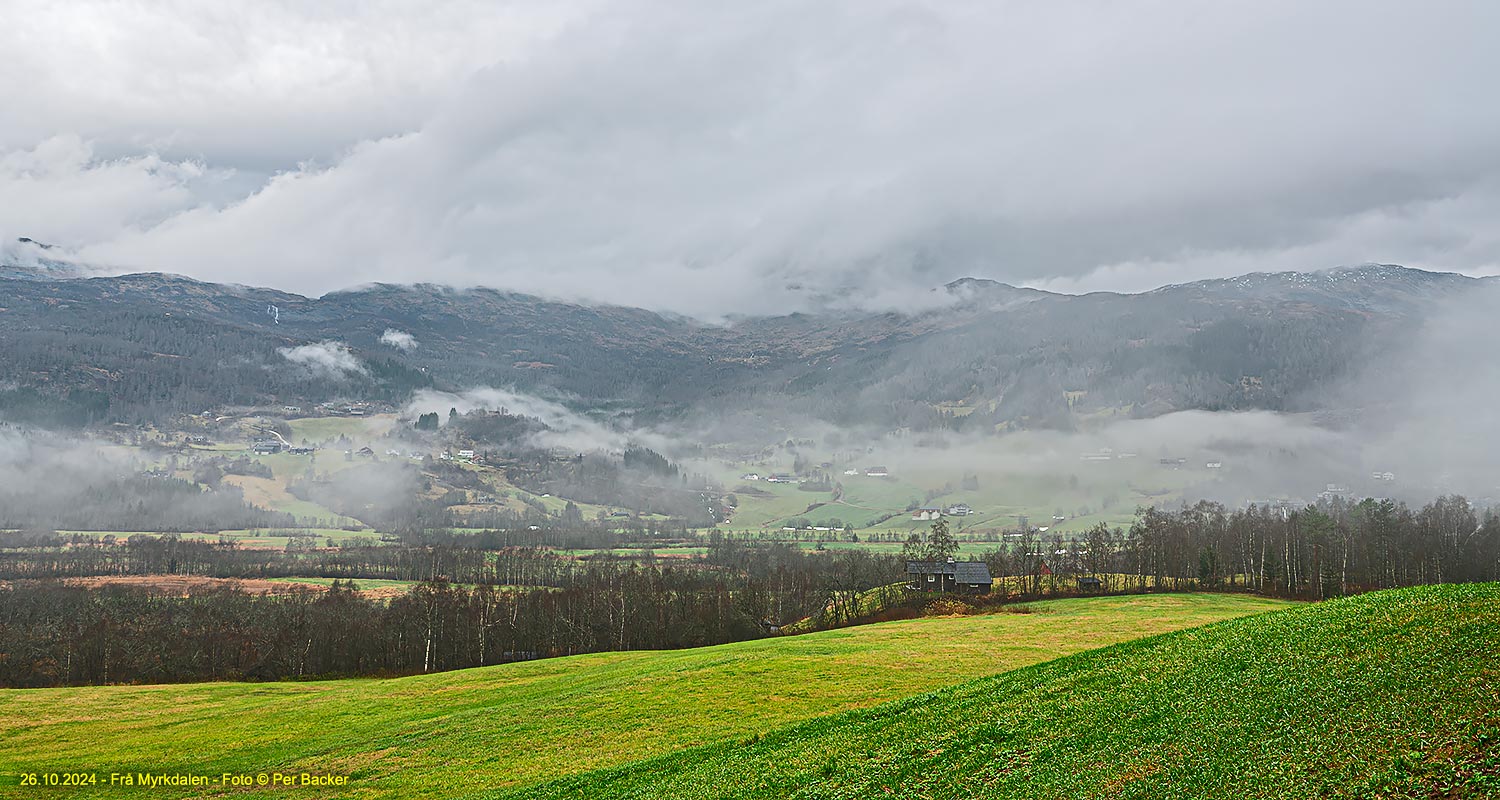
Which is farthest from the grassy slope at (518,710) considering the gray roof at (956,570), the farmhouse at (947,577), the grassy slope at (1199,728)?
the gray roof at (956,570)

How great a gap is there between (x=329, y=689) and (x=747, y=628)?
194ft

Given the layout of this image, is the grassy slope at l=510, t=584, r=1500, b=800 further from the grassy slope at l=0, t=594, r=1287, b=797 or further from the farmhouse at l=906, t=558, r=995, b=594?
the farmhouse at l=906, t=558, r=995, b=594

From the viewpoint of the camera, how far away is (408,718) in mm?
52375

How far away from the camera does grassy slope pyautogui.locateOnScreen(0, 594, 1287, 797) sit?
39.6 meters

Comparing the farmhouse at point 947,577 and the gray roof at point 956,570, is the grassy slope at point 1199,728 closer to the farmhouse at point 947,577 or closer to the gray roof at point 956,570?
the farmhouse at point 947,577

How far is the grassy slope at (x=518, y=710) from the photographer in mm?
39562

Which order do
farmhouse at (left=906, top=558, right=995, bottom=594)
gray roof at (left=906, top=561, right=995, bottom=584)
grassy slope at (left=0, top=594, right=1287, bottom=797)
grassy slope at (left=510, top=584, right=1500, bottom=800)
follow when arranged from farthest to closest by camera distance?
A: gray roof at (left=906, top=561, right=995, bottom=584)
farmhouse at (left=906, top=558, right=995, bottom=594)
grassy slope at (left=0, top=594, right=1287, bottom=797)
grassy slope at (left=510, top=584, right=1500, bottom=800)

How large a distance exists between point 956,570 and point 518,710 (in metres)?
99.3

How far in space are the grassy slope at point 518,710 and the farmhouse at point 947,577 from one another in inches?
2120

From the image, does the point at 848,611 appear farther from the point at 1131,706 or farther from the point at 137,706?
the point at 1131,706

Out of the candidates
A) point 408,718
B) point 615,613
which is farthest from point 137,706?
point 615,613

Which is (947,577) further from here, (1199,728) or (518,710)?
(1199,728)

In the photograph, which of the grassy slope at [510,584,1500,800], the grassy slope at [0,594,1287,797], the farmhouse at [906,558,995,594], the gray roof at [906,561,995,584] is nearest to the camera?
the grassy slope at [510,584,1500,800]

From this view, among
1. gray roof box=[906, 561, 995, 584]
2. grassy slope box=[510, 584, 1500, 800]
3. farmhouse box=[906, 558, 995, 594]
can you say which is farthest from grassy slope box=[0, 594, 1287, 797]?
gray roof box=[906, 561, 995, 584]
